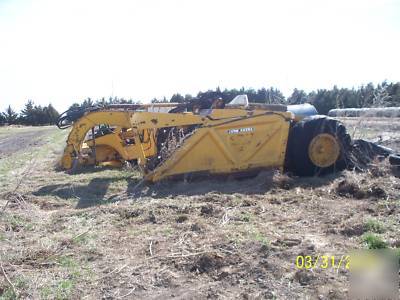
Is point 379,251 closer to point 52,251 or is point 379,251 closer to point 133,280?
point 133,280

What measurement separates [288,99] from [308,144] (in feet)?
25.7

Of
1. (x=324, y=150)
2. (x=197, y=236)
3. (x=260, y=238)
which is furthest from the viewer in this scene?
(x=324, y=150)

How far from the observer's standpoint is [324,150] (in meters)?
8.19

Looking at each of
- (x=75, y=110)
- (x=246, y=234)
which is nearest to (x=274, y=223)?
(x=246, y=234)

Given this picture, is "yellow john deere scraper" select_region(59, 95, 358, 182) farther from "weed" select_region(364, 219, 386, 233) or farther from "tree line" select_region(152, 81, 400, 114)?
"weed" select_region(364, 219, 386, 233)

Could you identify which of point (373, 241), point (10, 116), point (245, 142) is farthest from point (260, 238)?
point (10, 116)

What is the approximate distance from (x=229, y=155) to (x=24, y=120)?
46418 mm

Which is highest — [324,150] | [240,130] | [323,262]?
[240,130]

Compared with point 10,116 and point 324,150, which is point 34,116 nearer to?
point 10,116

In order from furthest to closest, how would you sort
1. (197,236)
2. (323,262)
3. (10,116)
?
(10,116)
(197,236)
(323,262)

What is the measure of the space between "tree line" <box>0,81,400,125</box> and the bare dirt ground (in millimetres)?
3035

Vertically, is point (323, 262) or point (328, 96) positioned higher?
point (328, 96)

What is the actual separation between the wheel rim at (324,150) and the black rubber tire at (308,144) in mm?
53

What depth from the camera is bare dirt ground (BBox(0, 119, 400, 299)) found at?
12.4 feet
